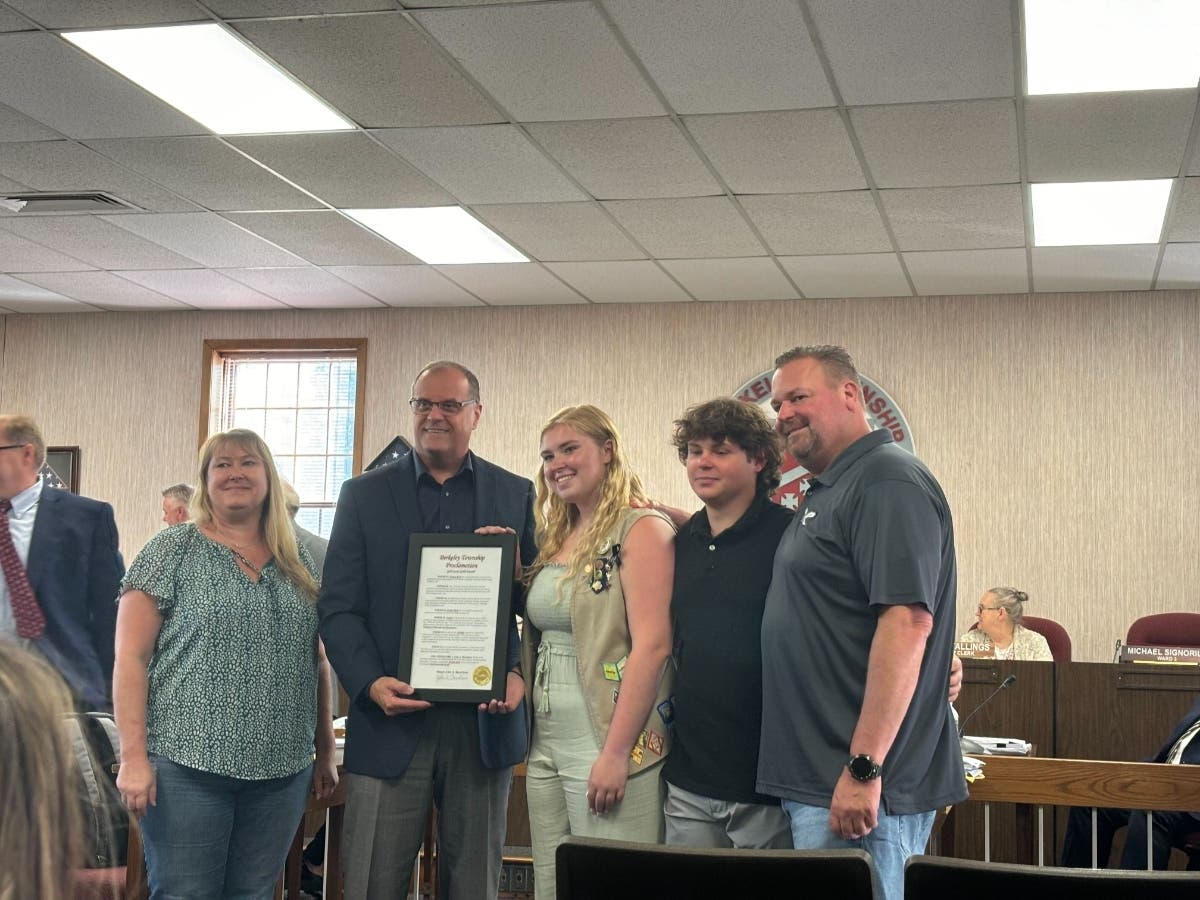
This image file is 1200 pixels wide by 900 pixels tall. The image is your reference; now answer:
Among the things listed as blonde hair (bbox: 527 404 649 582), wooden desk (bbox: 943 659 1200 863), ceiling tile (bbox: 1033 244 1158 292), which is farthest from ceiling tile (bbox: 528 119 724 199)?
wooden desk (bbox: 943 659 1200 863)

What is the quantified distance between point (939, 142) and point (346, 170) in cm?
250

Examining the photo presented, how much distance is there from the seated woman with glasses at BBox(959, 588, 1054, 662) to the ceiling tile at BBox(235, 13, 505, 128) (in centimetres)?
357

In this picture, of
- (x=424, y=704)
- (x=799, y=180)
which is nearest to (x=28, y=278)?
(x=799, y=180)

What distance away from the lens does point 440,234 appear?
662cm

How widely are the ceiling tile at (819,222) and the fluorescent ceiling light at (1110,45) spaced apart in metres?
1.41

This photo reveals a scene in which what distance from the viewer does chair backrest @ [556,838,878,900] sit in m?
1.62

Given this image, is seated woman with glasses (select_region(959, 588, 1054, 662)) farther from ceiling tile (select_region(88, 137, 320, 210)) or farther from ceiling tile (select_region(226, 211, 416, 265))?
ceiling tile (select_region(88, 137, 320, 210))

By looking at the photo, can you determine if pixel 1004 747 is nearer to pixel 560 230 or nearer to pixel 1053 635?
pixel 1053 635

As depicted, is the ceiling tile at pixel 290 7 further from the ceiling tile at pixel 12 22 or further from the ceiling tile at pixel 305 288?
the ceiling tile at pixel 305 288

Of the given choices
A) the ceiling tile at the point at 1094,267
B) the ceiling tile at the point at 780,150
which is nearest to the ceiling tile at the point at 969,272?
the ceiling tile at the point at 1094,267

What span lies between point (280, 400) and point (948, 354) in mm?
4515

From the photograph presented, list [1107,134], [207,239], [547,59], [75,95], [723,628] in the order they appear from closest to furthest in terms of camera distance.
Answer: [723,628]
[547,59]
[75,95]
[1107,134]
[207,239]

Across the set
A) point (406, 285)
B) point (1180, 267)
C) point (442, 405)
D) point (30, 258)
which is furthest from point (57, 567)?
point (1180, 267)

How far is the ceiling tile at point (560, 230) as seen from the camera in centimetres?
607
